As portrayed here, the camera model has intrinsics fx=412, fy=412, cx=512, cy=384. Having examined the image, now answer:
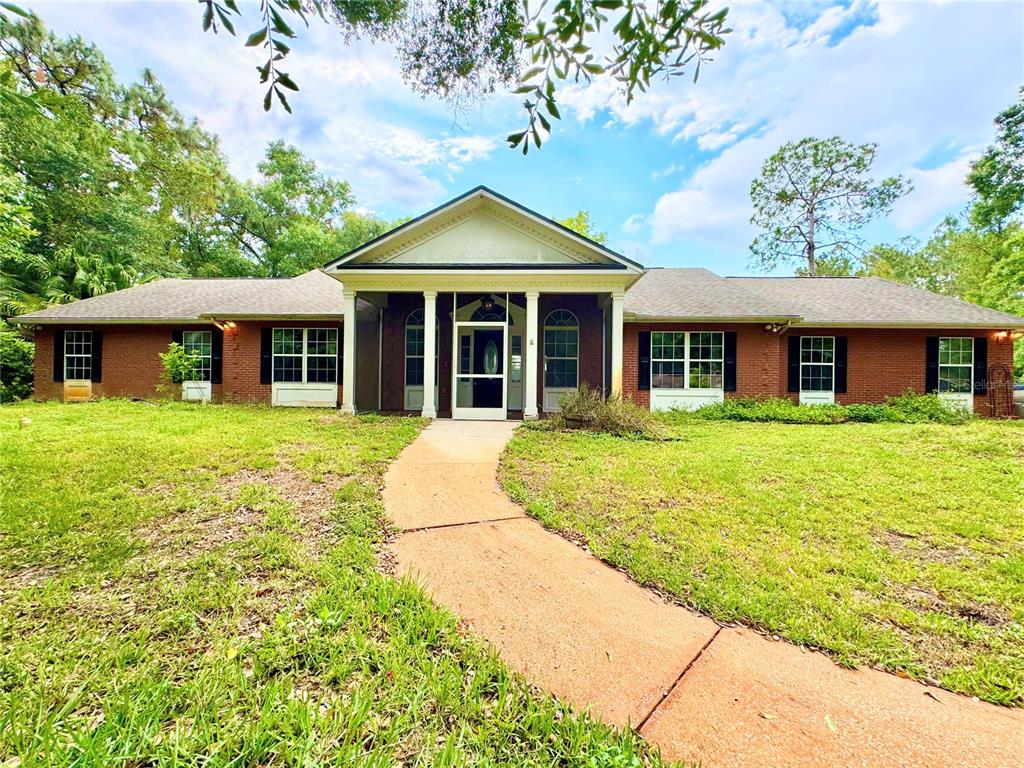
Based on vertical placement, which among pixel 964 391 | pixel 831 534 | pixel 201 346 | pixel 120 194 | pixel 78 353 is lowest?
pixel 831 534

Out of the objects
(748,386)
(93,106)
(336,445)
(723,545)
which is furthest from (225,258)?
(723,545)

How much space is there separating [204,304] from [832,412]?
17970mm

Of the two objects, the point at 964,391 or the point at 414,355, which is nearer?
the point at 964,391

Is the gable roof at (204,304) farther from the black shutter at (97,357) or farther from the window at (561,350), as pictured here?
the window at (561,350)

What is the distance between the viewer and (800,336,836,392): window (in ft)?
37.7

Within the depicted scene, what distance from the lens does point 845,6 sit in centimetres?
459

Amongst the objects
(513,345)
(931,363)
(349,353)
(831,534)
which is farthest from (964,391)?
(349,353)

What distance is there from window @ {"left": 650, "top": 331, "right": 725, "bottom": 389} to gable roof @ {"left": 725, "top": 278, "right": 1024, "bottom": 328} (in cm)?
237

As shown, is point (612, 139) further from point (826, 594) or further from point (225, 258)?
point (225, 258)

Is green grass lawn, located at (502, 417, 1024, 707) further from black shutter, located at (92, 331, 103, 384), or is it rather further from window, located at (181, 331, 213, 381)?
black shutter, located at (92, 331, 103, 384)

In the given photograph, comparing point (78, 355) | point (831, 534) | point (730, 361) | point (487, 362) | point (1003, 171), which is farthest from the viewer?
point (1003, 171)

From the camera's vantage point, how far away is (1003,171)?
60.2 feet

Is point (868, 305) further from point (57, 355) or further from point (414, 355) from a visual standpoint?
point (57, 355)

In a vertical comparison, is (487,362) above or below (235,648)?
above
